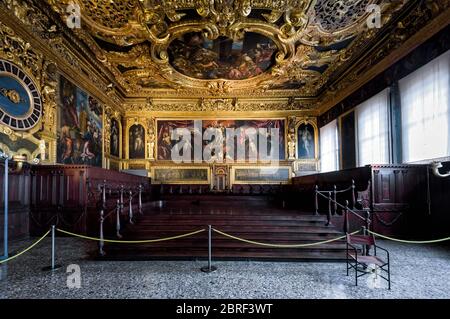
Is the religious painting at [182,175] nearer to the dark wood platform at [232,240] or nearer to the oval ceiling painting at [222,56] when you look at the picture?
the oval ceiling painting at [222,56]

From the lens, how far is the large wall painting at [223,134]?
1302 centimetres

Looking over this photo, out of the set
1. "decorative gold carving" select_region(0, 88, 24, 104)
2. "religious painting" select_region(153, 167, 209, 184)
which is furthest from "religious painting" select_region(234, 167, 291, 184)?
"decorative gold carving" select_region(0, 88, 24, 104)

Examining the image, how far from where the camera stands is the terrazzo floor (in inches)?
118

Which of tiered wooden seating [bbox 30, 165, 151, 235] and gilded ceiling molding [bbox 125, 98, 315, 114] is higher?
gilded ceiling molding [bbox 125, 98, 315, 114]

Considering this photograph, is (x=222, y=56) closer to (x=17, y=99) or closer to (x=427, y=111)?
(x=17, y=99)

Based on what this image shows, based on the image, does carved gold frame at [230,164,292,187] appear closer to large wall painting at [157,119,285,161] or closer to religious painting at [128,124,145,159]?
large wall painting at [157,119,285,161]

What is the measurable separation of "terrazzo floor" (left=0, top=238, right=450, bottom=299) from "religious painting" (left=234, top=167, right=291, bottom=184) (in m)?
8.36

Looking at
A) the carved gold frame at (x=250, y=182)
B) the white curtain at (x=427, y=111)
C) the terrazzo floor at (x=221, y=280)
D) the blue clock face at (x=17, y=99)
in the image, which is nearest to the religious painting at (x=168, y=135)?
the carved gold frame at (x=250, y=182)

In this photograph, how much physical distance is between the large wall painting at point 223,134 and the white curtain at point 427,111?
6.61m

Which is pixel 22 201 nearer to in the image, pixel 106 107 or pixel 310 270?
pixel 106 107

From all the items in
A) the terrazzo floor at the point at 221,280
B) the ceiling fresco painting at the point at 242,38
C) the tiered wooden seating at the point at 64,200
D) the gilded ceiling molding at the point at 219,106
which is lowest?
the terrazzo floor at the point at 221,280

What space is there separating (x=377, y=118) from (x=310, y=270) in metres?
6.89

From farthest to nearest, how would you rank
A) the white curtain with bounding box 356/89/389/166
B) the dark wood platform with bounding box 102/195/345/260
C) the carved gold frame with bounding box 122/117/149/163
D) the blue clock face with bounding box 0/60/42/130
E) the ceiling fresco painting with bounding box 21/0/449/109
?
the carved gold frame with bounding box 122/117/149/163 < the white curtain with bounding box 356/89/389/166 < the ceiling fresco painting with bounding box 21/0/449/109 < the blue clock face with bounding box 0/60/42/130 < the dark wood platform with bounding box 102/195/345/260

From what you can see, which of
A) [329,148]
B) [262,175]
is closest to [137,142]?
[262,175]
